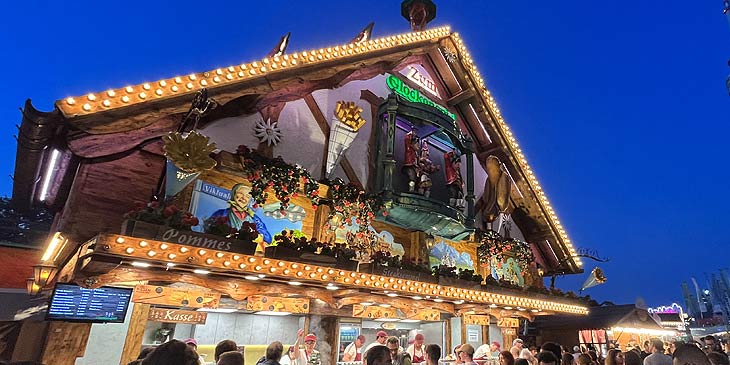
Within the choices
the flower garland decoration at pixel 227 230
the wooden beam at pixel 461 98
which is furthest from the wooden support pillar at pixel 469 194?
the flower garland decoration at pixel 227 230

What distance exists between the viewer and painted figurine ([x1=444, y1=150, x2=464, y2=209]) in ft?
42.9

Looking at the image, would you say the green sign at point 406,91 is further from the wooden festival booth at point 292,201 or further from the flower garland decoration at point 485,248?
the flower garland decoration at point 485,248

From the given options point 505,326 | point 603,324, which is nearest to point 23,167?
point 505,326

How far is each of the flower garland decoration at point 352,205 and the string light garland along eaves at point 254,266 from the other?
248 cm

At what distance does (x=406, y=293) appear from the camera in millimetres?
9180

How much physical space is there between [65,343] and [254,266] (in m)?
3.05

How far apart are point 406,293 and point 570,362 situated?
3.52 m

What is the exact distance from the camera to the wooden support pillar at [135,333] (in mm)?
7059

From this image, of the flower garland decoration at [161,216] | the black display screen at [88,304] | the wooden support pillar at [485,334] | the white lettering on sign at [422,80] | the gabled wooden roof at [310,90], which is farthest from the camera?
the white lettering on sign at [422,80]

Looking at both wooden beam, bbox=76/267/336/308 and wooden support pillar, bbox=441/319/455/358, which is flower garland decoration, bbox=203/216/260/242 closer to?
wooden beam, bbox=76/267/336/308

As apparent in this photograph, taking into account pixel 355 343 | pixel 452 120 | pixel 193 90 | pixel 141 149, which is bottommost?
pixel 355 343

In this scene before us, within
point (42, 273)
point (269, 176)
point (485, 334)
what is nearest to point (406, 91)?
point (269, 176)

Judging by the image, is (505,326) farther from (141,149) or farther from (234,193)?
(141,149)

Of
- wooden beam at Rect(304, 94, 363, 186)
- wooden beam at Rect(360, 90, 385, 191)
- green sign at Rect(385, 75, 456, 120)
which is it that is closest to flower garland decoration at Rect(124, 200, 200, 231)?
wooden beam at Rect(304, 94, 363, 186)
